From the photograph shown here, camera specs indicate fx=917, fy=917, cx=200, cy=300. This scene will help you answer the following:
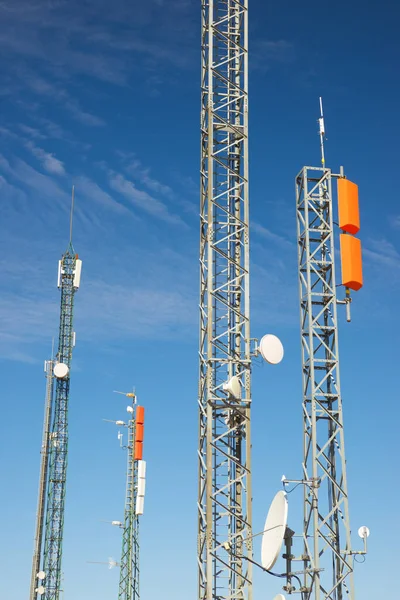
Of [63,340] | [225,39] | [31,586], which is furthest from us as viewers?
[63,340]

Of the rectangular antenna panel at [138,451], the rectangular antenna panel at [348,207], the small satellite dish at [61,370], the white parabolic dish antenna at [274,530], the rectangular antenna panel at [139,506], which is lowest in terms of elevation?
the white parabolic dish antenna at [274,530]

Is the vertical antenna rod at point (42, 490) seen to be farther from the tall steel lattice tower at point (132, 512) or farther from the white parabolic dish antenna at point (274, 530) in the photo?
the white parabolic dish antenna at point (274, 530)

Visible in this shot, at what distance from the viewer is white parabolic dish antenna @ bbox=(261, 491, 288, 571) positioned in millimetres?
32594

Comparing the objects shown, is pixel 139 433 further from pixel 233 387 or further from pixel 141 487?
pixel 233 387

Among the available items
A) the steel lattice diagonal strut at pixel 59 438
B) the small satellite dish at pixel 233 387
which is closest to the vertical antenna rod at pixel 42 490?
the steel lattice diagonal strut at pixel 59 438

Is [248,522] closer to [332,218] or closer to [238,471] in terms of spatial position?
[238,471]

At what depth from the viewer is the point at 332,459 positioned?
3625cm

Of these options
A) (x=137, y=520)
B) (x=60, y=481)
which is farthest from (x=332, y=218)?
(x=60, y=481)

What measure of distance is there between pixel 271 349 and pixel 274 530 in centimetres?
843

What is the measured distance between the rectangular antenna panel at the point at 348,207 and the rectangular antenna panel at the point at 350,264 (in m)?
0.51

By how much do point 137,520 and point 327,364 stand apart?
39263 mm

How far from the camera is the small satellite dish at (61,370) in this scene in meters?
87.8

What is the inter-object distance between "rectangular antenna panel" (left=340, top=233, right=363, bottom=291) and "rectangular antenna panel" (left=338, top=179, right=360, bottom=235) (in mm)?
514

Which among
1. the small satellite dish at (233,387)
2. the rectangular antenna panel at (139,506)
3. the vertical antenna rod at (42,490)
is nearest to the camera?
the small satellite dish at (233,387)
